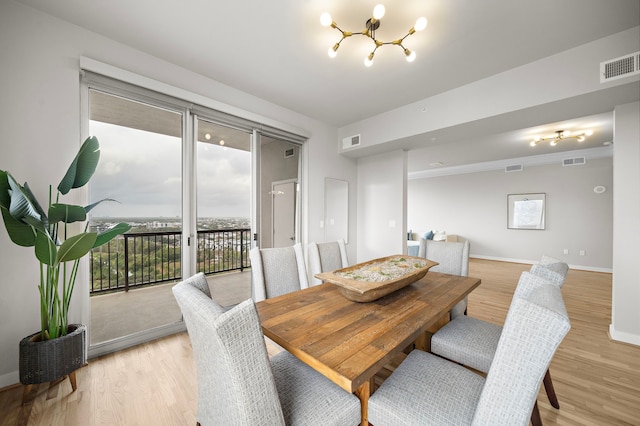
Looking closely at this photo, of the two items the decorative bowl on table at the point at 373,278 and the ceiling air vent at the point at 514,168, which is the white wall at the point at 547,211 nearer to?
the ceiling air vent at the point at 514,168

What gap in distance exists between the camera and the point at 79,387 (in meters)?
1.81

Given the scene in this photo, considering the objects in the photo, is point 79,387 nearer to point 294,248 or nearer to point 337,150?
point 294,248

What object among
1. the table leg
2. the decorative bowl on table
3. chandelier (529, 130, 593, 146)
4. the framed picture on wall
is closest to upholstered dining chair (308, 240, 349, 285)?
the decorative bowl on table

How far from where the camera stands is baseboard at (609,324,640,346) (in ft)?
8.05

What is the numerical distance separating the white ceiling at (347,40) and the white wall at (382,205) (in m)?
1.36

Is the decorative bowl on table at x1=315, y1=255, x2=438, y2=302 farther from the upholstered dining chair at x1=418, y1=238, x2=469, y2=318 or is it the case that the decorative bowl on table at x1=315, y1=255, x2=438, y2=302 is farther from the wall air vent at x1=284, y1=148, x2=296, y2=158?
the wall air vent at x1=284, y1=148, x2=296, y2=158

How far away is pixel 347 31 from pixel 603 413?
3.31 meters

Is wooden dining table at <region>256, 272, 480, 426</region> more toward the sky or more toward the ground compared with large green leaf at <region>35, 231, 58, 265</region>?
more toward the ground

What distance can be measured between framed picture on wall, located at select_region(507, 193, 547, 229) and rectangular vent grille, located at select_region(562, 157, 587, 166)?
0.84 m

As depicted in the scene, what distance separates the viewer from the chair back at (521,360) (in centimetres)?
72

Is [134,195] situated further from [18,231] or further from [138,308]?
[138,308]

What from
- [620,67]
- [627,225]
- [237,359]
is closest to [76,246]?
[237,359]

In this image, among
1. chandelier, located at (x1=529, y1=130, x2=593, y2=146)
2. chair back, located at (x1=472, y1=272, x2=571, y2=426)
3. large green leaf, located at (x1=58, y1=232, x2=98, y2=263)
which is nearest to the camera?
chair back, located at (x1=472, y1=272, x2=571, y2=426)

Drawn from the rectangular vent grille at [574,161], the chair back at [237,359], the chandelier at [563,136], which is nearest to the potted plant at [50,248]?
the chair back at [237,359]
